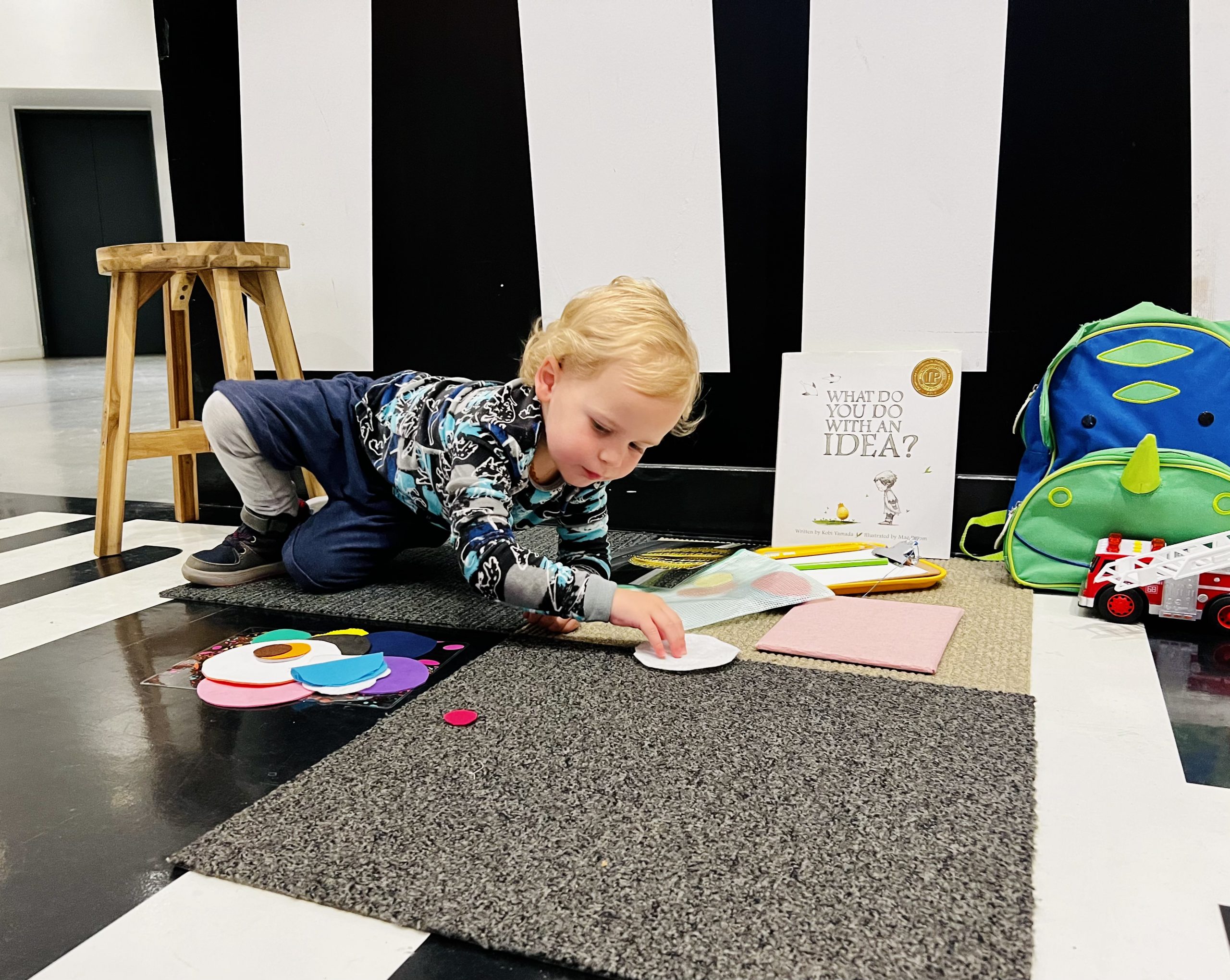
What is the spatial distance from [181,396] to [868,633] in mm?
1416

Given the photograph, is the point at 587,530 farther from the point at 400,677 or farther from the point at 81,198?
the point at 81,198

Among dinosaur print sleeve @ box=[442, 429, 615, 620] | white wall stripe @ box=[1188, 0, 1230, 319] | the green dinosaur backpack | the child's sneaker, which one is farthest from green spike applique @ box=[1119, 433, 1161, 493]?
the child's sneaker

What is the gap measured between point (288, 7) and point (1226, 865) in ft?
6.52

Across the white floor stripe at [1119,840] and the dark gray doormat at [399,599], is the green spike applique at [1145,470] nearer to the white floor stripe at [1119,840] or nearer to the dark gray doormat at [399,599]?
the white floor stripe at [1119,840]

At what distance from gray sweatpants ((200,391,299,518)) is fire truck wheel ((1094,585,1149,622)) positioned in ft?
3.80

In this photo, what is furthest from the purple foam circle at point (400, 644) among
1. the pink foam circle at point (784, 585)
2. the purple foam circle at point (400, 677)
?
the pink foam circle at point (784, 585)

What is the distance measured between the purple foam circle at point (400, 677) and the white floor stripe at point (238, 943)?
0.35 m

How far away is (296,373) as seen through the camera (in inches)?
69.0

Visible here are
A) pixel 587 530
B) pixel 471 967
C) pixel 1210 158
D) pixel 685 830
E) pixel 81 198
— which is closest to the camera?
pixel 471 967

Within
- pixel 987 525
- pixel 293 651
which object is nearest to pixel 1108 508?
pixel 987 525

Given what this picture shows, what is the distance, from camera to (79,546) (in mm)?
1687

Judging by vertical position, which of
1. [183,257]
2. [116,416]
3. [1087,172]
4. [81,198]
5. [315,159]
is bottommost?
[116,416]

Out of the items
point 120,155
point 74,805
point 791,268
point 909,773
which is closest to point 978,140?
point 791,268

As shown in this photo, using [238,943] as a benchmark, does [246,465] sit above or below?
above
